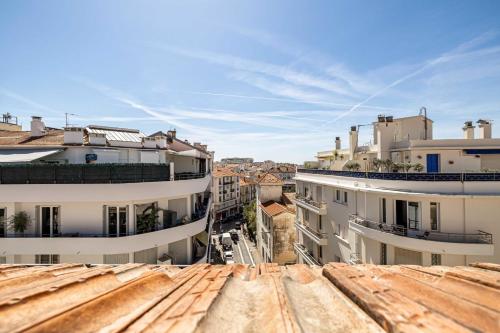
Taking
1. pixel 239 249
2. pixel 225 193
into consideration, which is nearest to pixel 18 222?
pixel 239 249

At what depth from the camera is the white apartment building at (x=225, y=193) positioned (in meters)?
74.6

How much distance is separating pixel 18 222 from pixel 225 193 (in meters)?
64.7

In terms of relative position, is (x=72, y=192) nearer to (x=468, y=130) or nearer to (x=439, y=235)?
(x=439, y=235)

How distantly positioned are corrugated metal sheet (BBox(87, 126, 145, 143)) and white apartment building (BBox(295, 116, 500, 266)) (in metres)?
16.8

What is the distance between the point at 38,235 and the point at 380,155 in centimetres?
2783

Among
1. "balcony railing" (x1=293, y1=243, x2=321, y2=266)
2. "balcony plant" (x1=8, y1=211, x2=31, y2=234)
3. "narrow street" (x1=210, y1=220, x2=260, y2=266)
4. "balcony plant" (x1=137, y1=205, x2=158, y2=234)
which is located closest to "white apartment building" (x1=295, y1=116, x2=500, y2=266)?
"balcony railing" (x1=293, y1=243, x2=321, y2=266)

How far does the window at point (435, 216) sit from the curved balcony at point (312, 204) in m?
9.57

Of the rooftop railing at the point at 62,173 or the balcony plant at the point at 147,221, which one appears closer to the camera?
the rooftop railing at the point at 62,173

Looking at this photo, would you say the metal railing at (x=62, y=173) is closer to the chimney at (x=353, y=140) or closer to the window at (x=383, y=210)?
the window at (x=383, y=210)

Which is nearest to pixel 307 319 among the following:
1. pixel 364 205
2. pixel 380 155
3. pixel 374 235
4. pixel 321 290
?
pixel 321 290

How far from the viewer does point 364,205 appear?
1747 cm

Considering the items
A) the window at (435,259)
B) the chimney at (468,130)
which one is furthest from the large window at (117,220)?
the chimney at (468,130)

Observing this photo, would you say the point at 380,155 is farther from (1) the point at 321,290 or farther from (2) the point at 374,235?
(1) the point at 321,290

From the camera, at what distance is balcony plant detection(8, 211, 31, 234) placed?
568 inches
